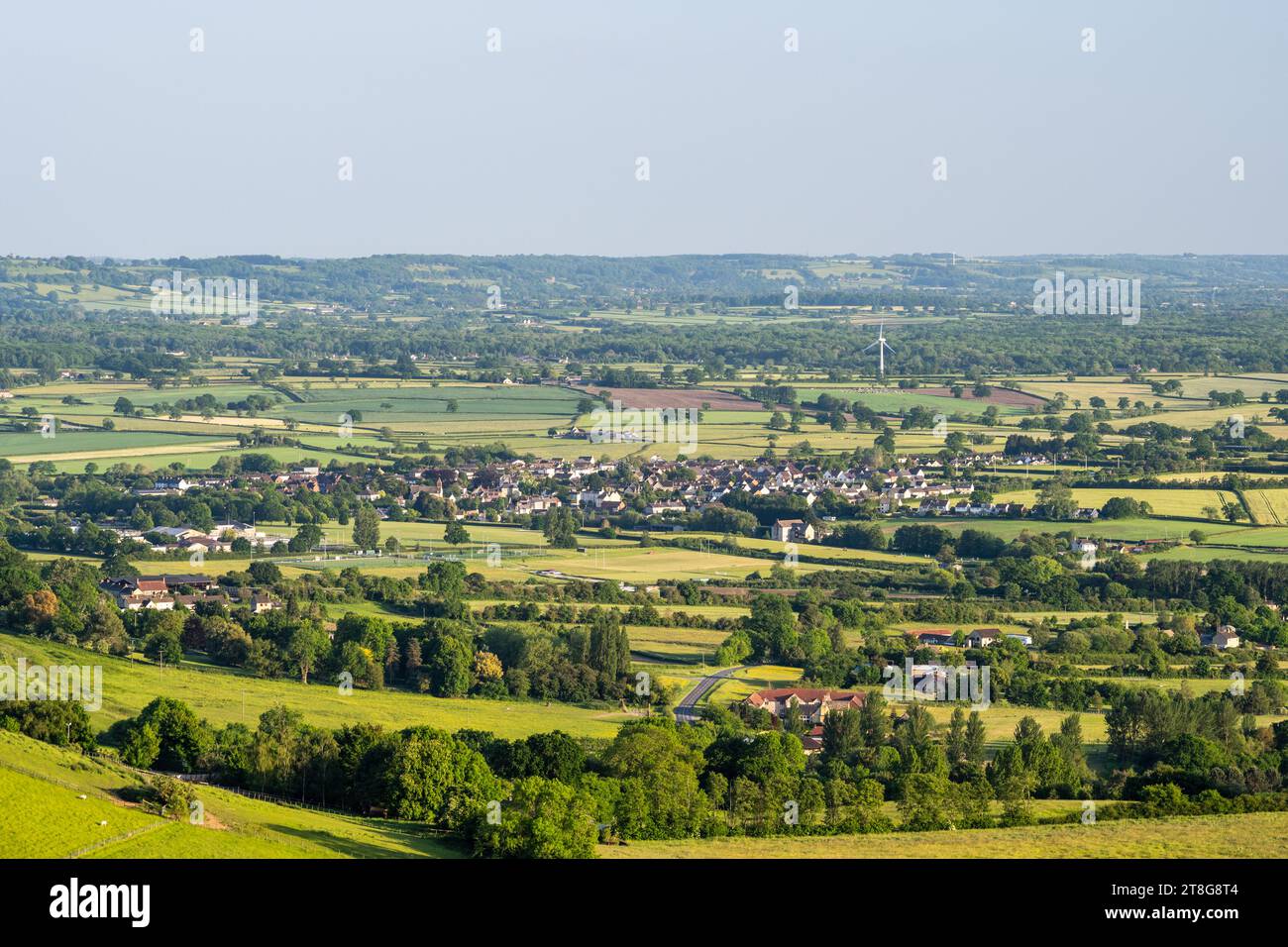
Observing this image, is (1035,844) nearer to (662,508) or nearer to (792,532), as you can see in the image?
(792,532)

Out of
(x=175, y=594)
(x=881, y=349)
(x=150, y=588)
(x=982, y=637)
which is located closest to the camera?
(x=982, y=637)

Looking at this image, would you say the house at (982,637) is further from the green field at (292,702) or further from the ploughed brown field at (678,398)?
the ploughed brown field at (678,398)

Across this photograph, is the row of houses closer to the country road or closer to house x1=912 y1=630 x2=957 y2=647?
the country road

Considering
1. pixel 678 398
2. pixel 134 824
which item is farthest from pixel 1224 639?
pixel 678 398

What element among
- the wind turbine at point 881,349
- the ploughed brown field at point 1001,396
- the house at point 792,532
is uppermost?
the wind turbine at point 881,349

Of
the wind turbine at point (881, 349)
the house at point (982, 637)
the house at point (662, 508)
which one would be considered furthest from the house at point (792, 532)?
the wind turbine at point (881, 349)

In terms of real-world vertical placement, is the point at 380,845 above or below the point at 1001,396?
below
